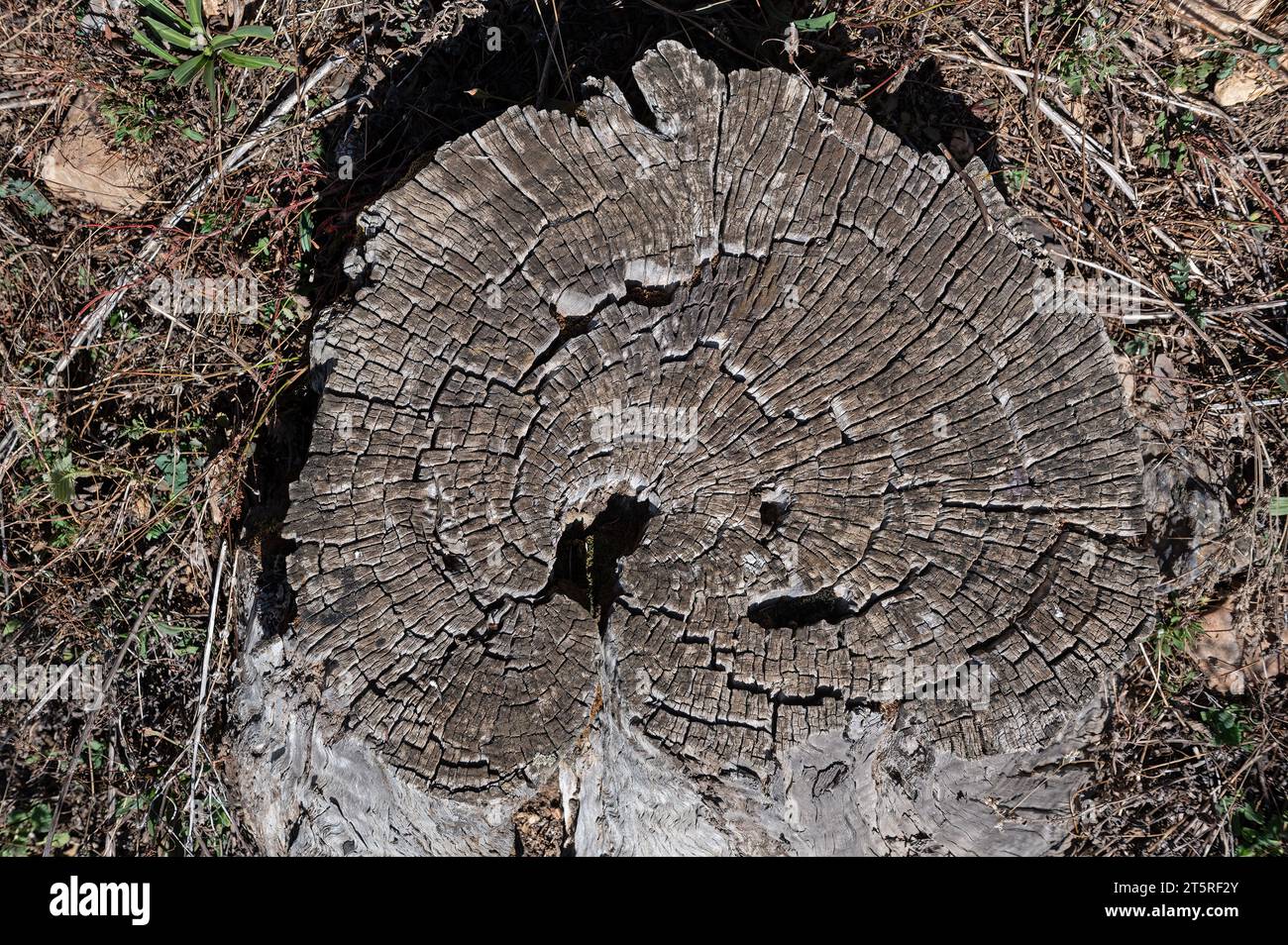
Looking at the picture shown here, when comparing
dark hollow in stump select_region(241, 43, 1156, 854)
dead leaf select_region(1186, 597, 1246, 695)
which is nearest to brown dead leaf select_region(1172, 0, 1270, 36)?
dark hollow in stump select_region(241, 43, 1156, 854)

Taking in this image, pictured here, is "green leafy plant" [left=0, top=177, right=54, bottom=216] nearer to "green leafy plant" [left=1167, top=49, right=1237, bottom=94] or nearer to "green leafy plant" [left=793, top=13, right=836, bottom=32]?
"green leafy plant" [left=793, top=13, right=836, bottom=32]

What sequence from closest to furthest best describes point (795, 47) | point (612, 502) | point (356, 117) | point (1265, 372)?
point (612, 502), point (795, 47), point (356, 117), point (1265, 372)

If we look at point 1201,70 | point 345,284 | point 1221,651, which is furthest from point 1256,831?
point 345,284

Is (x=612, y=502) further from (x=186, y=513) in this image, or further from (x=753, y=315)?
(x=186, y=513)

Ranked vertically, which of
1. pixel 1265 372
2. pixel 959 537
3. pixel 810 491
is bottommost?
pixel 959 537

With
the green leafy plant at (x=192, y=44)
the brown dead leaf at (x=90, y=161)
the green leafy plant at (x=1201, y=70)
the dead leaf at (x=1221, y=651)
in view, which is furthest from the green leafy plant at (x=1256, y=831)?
Answer: the brown dead leaf at (x=90, y=161)

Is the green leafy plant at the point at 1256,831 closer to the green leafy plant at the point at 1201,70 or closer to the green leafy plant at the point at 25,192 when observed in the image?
the green leafy plant at the point at 1201,70
